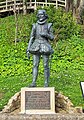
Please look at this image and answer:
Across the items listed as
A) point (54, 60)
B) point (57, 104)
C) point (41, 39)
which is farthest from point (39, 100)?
point (54, 60)

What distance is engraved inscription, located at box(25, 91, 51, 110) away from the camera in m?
9.70

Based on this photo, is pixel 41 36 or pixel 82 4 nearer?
pixel 41 36

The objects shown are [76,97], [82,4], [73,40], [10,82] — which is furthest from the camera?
[82,4]

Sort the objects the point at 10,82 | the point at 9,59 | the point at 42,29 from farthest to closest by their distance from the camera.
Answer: the point at 9,59
the point at 10,82
the point at 42,29

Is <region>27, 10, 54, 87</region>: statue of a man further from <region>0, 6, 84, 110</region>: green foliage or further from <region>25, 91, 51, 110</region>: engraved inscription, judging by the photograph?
<region>0, 6, 84, 110</region>: green foliage

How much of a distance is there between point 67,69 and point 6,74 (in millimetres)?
2352

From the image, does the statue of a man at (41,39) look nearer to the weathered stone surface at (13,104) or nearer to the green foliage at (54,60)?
the weathered stone surface at (13,104)

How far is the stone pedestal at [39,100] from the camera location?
969cm

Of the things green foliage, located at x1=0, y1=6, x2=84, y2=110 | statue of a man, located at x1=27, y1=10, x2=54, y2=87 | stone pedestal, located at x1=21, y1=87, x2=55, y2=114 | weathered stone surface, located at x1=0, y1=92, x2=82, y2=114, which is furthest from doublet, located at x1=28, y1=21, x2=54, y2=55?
green foliage, located at x1=0, y1=6, x2=84, y2=110

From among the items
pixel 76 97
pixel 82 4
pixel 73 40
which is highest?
pixel 82 4

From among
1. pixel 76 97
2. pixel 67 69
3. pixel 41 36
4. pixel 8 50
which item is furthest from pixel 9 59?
pixel 41 36

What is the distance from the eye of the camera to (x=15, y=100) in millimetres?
10422

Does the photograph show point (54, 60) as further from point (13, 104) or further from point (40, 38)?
point (40, 38)

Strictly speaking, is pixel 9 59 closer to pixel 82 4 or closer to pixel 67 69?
pixel 67 69
